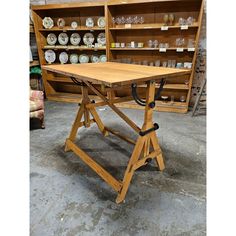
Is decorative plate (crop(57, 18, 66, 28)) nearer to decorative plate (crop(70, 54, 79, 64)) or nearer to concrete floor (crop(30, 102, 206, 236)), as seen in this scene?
decorative plate (crop(70, 54, 79, 64))

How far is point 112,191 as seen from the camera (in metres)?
1.62

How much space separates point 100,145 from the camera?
234 cm

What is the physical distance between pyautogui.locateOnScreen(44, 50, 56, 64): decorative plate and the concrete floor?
2103 millimetres

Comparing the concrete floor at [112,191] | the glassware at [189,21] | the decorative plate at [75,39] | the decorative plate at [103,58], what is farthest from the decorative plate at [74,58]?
the glassware at [189,21]

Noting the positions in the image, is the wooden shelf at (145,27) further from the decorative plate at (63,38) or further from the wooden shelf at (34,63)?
the wooden shelf at (34,63)

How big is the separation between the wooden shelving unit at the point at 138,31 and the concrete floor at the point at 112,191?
114cm

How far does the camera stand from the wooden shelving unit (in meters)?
3.17

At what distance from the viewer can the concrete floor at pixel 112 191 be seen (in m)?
1.31

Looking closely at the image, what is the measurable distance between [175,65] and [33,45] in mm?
2929

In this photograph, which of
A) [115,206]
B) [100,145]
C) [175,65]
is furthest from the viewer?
[175,65]

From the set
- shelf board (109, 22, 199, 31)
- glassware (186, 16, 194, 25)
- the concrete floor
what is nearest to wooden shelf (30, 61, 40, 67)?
shelf board (109, 22, 199, 31)

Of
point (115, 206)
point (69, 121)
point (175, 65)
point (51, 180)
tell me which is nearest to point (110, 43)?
point (175, 65)

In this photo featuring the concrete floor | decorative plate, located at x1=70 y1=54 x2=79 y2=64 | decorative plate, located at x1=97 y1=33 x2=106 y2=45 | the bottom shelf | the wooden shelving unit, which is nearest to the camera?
the concrete floor
